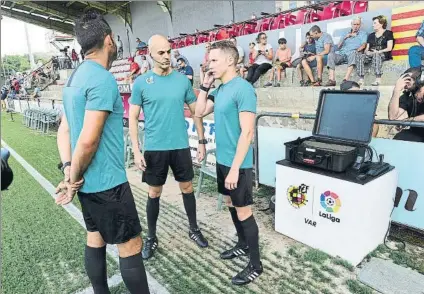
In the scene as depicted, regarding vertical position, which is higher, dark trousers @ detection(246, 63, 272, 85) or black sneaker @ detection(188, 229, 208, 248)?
dark trousers @ detection(246, 63, 272, 85)

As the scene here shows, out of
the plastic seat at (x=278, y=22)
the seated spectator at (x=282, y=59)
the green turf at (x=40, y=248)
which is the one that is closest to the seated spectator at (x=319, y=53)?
the seated spectator at (x=282, y=59)

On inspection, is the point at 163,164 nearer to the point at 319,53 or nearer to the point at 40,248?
the point at 40,248

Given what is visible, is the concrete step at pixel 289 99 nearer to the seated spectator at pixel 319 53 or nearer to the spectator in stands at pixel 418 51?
the seated spectator at pixel 319 53

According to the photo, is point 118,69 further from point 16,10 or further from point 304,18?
point 16,10

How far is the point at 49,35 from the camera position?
117 feet

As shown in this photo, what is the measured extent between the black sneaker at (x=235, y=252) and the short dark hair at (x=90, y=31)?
6.54ft

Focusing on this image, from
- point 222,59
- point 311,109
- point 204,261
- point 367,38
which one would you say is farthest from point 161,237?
point 367,38

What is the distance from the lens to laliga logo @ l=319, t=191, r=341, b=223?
2.63 m

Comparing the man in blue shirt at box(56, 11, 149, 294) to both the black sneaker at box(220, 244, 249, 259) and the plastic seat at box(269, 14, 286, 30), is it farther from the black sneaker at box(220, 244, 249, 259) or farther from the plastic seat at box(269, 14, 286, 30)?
the plastic seat at box(269, 14, 286, 30)

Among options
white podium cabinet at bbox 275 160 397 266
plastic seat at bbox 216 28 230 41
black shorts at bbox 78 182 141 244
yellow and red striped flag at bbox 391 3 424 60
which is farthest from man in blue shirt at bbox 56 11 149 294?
plastic seat at bbox 216 28 230 41

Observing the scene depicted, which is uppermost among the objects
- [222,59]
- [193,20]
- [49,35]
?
[49,35]

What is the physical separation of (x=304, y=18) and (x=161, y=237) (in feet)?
27.7

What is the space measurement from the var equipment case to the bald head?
4.48ft

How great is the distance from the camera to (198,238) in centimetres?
307
